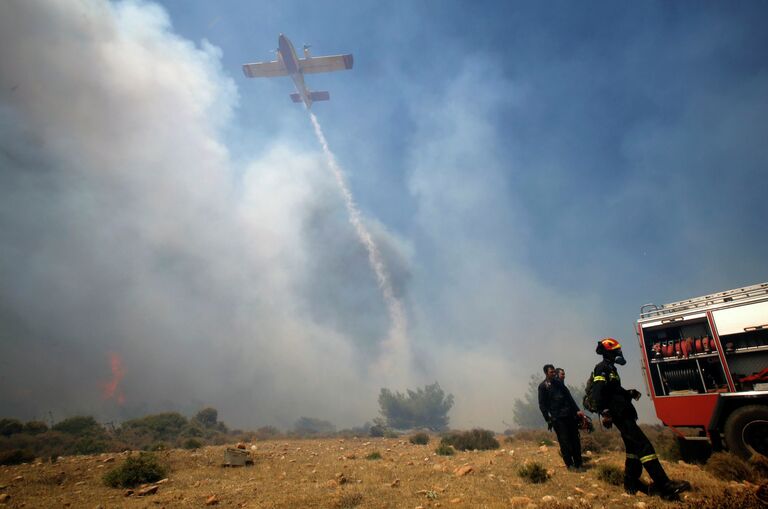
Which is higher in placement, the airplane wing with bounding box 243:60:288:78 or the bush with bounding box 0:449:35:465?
the airplane wing with bounding box 243:60:288:78

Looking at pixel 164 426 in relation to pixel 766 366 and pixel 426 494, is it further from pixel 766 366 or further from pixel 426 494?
pixel 766 366

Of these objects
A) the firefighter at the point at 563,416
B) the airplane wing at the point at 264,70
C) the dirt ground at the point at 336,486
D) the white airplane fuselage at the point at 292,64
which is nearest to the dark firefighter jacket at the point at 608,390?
the dirt ground at the point at 336,486

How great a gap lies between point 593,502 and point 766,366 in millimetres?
5437

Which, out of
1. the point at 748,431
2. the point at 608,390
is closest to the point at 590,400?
the point at 608,390

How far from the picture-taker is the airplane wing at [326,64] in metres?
40.2

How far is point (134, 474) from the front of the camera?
8.67 m

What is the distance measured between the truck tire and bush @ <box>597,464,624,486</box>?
2.58m

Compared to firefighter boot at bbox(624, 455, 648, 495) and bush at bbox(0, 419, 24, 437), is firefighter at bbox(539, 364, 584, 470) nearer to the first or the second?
firefighter boot at bbox(624, 455, 648, 495)

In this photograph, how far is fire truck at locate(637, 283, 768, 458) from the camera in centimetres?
686

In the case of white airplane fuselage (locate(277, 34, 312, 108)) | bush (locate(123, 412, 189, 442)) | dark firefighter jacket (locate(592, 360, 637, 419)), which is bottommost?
bush (locate(123, 412, 189, 442))

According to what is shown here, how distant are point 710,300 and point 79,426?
3659 cm

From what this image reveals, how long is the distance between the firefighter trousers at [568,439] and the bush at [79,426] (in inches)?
1189

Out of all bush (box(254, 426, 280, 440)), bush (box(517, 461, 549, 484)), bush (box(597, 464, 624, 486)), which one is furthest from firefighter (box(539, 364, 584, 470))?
bush (box(254, 426, 280, 440))

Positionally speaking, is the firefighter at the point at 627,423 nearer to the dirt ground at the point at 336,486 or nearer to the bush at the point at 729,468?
the dirt ground at the point at 336,486
